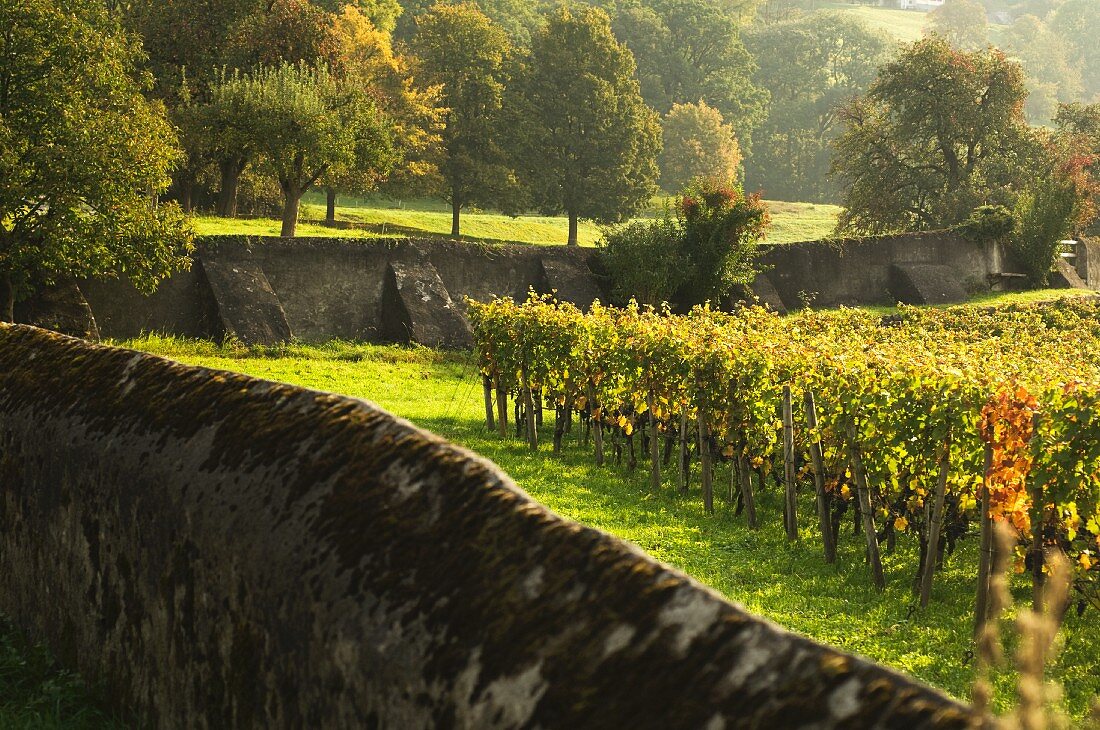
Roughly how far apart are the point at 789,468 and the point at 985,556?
332 cm

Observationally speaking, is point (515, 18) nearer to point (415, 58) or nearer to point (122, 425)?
point (415, 58)

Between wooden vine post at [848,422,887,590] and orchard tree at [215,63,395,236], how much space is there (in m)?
24.9

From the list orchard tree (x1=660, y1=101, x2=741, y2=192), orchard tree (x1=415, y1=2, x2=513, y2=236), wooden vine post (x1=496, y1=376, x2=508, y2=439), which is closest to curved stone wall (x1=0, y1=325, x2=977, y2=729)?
wooden vine post (x1=496, y1=376, x2=508, y2=439)

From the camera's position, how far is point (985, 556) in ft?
31.0

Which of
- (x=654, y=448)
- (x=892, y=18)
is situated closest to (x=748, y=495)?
(x=654, y=448)

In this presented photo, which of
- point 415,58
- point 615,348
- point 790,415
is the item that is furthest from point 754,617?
point 415,58

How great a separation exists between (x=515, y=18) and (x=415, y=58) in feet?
109

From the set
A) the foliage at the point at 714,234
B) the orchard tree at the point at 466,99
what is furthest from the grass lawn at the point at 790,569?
the orchard tree at the point at 466,99

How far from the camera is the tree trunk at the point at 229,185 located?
37.9 meters

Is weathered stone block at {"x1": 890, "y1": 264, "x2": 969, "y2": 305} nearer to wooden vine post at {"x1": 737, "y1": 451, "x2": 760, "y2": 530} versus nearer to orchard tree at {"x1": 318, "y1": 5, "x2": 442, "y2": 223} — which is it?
orchard tree at {"x1": 318, "y1": 5, "x2": 442, "y2": 223}

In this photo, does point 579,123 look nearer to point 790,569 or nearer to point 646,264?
point 646,264

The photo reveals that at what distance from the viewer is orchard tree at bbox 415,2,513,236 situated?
160 ft

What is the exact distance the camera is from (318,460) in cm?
427

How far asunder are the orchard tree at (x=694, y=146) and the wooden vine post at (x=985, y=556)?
215 ft
